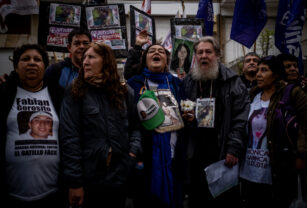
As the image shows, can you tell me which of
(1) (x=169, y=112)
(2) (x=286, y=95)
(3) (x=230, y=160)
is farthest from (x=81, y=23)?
(2) (x=286, y=95)

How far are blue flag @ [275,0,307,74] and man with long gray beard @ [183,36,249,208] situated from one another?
183cm

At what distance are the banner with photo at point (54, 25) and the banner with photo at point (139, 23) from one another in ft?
3.12

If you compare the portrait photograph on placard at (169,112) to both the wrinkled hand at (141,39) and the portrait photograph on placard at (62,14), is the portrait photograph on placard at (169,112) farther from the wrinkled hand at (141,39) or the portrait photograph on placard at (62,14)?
the portrait photograph on placard at (62,14)

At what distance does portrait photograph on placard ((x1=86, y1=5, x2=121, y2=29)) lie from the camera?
3.74 metres

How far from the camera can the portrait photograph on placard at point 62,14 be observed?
11.5ft

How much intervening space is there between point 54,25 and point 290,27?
148 inches

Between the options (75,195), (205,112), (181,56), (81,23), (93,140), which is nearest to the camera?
(75,195)

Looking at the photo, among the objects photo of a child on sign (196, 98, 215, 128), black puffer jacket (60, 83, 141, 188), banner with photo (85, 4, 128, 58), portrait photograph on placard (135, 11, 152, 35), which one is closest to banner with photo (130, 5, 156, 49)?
portrait photograph on placard (135, 11, 152, 35)

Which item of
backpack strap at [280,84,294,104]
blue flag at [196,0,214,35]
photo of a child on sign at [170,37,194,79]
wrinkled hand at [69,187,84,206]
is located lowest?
wrinkled hand at [69,187,84,206]

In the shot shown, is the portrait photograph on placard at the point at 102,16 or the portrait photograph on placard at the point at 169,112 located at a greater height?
the portrait photograph on placard at the point at 102,16

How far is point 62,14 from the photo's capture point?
11.6 feet

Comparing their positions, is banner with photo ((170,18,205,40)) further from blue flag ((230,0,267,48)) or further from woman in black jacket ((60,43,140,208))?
woman in black jacket ((60,43,140,208))

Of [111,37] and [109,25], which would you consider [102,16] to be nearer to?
[109,25]

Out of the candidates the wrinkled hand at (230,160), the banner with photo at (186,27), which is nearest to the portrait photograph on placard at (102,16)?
the banner with photo at (186,27)
